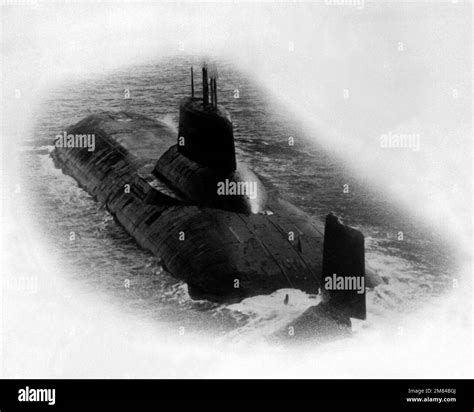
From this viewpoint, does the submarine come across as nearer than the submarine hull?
Yes

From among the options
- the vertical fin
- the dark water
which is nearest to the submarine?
the vertical fin

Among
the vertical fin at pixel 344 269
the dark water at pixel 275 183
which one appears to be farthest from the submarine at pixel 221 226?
the dark water at pixel 275 183

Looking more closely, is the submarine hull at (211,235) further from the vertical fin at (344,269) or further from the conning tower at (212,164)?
the vertical fin at (344,269)

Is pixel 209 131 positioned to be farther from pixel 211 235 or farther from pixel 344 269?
pixel 344 269

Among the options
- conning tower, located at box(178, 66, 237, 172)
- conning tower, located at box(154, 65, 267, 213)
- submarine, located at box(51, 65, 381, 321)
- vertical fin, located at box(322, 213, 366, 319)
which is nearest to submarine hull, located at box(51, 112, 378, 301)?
submarine, located at box(51, 65, 381, 321)

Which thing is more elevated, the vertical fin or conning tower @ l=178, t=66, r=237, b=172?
conning tower @ l=178, t=66, r=237, b=172

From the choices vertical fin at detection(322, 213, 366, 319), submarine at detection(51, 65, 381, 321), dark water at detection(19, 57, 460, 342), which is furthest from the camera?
dark water at detection(19, 57, 460, 342)

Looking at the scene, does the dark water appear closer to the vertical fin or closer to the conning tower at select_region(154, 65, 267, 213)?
the vertical fin

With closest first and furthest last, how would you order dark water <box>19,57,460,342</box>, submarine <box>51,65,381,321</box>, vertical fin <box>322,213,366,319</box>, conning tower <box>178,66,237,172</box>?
vertical fin <box>322,213,366,319</box>, submarine <box>51,65,381,321</box>, dark water <box>19,57,460,342</box>, conning tower <box>178,66,237,172</box>
